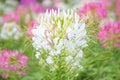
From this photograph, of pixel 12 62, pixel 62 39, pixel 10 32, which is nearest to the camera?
pixel 62 39

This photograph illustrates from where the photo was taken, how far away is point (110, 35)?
11.8 feet

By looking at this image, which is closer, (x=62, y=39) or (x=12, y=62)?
(x=62, y=39)

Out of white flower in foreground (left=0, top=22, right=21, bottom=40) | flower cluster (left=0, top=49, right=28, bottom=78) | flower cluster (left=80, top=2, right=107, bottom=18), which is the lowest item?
flower cluster (left=0, top=49, right=28, bottom=78)

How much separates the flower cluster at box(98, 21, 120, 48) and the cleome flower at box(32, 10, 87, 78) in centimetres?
64

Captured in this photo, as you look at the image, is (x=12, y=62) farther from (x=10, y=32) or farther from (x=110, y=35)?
(x=10, y=32)

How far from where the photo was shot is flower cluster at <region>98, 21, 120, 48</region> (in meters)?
3.54

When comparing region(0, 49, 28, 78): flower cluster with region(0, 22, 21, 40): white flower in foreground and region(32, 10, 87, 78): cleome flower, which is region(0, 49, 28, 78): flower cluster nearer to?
region(32, 10, 87, 78): cleome flower

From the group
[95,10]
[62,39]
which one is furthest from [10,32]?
[62,39]

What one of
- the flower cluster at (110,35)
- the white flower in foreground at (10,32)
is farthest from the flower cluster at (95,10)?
the white flower in foreground at (10,32)

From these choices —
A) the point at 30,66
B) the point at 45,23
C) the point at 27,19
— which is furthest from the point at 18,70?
the point at 27,19

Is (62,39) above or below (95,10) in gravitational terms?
below

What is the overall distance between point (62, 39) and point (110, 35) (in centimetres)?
80

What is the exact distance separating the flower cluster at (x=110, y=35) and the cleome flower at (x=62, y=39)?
0.64 meters

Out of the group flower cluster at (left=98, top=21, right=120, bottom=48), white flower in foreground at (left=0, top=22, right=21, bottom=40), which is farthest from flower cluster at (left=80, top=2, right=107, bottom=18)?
white flower in foreground at (left=0, top=22, right=21, bottom=40)
